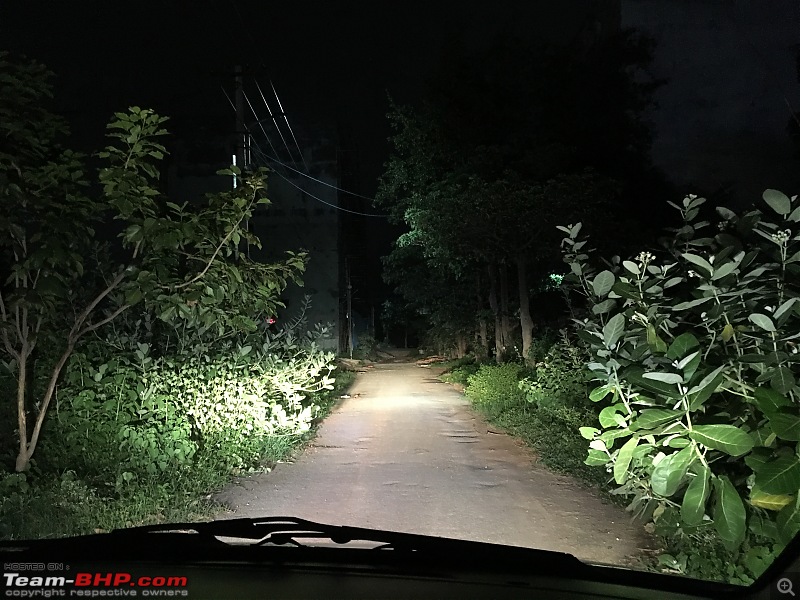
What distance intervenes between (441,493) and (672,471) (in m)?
3.57

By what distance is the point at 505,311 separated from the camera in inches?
773

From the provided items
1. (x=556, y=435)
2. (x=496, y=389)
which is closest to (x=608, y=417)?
(x=556, y=435)

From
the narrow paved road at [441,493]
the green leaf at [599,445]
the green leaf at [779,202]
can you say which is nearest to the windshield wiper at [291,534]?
the green leaf at [599,445]

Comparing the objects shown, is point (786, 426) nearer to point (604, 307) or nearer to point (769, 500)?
point (769, 500)

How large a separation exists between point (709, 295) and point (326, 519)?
397 cm

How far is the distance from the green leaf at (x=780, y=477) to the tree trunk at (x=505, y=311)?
1581cm

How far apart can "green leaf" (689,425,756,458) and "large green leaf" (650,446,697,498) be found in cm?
12

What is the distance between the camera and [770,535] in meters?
3.77

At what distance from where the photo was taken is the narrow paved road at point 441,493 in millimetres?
5750

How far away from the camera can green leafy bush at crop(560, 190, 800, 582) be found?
3693 mm

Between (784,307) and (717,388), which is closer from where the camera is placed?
(784,307)

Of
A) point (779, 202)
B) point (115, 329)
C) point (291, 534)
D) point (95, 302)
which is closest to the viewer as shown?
point (291, 534)

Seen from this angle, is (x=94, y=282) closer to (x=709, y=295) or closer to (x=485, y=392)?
(x=709, y=295)

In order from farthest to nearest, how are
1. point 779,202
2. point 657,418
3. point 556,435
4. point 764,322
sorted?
point 556,435 < point 779,202 < point 657,418 < point 764,322
